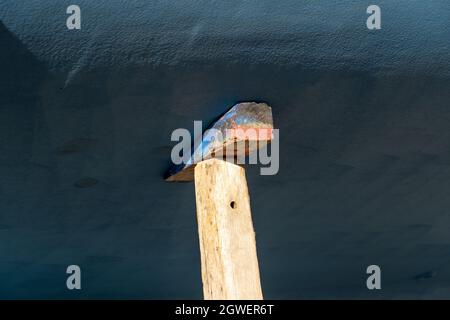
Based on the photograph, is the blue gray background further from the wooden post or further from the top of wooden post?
the wooden post

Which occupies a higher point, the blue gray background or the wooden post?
the blue gray background

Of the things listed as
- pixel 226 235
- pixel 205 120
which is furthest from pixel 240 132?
pixel 226 235

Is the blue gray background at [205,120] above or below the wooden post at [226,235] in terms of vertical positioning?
above

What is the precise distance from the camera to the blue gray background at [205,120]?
3.54 meters

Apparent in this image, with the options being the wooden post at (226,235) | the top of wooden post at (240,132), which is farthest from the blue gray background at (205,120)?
the wooden post at (226,235)

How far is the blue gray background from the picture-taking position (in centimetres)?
354

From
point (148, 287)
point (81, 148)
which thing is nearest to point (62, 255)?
point (148, 287)

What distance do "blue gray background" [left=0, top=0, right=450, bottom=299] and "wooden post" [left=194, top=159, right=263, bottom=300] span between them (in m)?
0.38

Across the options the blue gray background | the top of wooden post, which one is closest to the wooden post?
the top of wooden post

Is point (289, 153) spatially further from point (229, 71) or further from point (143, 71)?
point (143, 71)

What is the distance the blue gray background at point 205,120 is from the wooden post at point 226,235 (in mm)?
385

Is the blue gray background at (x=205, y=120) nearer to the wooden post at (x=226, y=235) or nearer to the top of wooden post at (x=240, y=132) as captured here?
the top of wooden post at (x=240, y=132)

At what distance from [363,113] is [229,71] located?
92 cm

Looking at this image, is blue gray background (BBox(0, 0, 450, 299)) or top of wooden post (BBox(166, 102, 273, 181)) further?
top of wooden post (BBox(166, 102, 273, 181))
